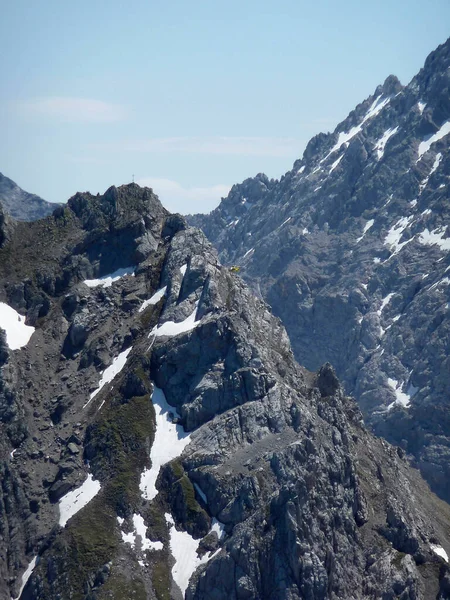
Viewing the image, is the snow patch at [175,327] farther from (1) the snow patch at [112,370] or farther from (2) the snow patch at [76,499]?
(2) the snow patch at [76,499]

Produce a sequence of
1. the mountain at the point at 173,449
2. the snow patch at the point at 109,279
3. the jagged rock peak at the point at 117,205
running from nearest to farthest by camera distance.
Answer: the mountain at the point at 173,449
the snow patch at the point at 109,279
the jagged rock peak at the point at 117,205

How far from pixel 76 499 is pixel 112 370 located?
76.0 ft

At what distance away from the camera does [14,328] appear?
14500cm

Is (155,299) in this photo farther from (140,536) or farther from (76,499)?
(140,536)

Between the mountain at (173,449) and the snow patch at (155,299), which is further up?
the snow patch at (155,299)

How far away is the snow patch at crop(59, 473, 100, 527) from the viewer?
12075 centimetres

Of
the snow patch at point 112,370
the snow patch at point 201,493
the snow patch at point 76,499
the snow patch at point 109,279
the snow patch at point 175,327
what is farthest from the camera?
the snow patch at point 109,279

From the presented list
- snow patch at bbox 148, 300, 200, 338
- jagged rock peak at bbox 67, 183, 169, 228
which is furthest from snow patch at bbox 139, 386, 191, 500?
jagged rock peak at bbox 67, 183, 169, 228

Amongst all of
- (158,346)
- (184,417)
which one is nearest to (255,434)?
(184,417)

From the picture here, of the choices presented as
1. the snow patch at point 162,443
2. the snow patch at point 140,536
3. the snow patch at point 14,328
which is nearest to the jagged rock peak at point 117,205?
the snow patch at point 14,328

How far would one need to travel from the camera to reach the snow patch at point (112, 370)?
454 feet

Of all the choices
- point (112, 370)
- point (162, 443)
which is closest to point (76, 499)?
point (162, 443)

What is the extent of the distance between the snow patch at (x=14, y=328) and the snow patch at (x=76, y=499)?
86.5ft

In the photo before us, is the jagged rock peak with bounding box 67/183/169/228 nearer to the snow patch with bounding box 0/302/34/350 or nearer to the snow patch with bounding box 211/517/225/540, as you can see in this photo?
the snow patch with bounding box 0/302/34/350
